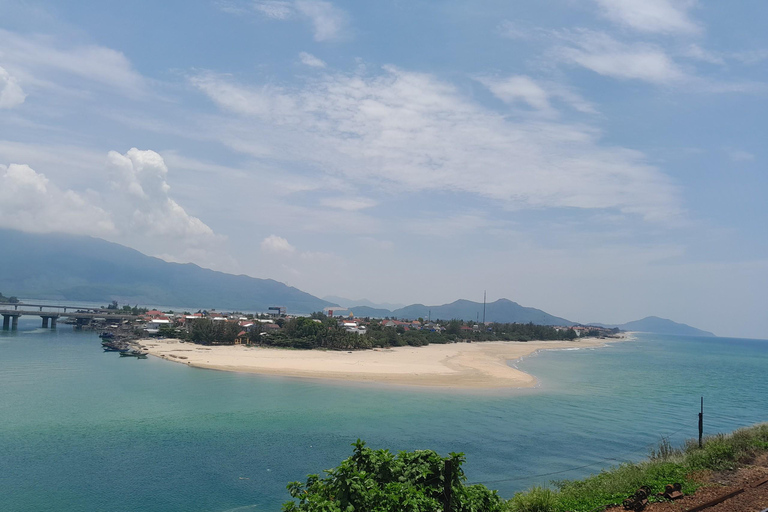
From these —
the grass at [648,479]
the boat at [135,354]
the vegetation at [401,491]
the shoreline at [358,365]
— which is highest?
the vegetation at [401,491]

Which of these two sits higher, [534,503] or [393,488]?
[393,488]

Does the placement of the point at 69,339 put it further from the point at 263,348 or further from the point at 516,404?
the point at 516,404

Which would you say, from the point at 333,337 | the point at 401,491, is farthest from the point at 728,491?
the point at 333,337

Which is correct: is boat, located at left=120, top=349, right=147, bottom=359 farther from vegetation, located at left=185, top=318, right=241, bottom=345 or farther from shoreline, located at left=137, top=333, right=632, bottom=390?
vegetation, located at left=185, top=318, right=241, bottom=345

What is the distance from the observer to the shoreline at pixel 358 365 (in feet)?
163

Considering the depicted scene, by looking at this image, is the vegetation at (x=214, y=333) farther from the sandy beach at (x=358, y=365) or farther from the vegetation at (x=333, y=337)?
the vegetation at (x=333, y=337)

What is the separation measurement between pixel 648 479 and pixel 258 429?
22072mm

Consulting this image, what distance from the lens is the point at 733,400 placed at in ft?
154

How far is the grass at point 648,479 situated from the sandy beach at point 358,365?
28.4m

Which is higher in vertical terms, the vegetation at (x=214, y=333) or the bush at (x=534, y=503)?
the bush at (x=534, y=503)

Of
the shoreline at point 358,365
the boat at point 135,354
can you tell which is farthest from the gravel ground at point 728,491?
the boat at point 135,354

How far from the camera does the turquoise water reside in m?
20.5

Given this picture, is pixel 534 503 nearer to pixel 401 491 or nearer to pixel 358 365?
pixel 401 491

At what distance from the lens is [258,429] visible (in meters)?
29.5
